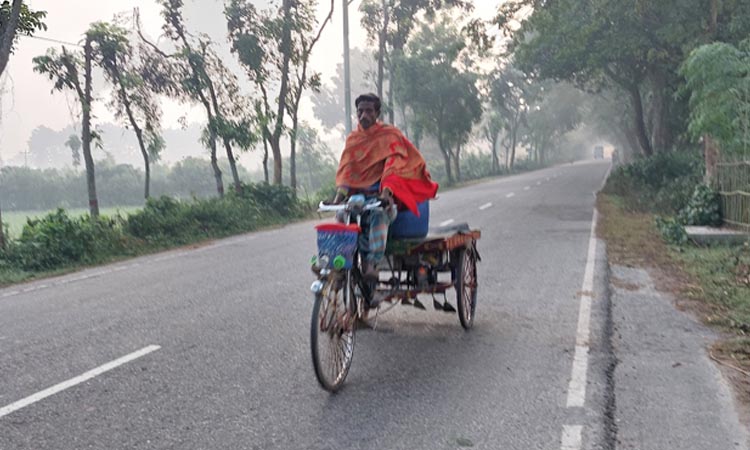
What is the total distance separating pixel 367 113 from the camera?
214 inches

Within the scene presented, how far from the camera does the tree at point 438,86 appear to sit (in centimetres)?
3647

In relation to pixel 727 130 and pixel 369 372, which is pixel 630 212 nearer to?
pixel 727 130

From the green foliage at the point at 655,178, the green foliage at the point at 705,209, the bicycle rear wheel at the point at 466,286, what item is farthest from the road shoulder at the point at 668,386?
the green foliage at the point at 655,178

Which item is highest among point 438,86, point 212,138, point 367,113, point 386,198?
point 438,86

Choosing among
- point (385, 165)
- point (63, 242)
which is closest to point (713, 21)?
point (385, 165)

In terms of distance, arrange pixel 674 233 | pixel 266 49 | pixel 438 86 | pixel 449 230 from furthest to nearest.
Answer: pixel 438 86 → pixel 266 49 → pixel 674 233 → pixel 449 230

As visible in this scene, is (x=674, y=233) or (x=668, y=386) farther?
(x=674, y=233)

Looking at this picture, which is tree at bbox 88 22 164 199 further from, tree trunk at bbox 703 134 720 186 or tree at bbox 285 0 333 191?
tree trunk at bbox 703 134 720 186

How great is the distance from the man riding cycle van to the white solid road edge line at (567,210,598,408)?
5.51 feet

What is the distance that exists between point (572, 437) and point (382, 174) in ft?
8.65

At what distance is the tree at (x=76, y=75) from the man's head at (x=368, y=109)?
441 inches

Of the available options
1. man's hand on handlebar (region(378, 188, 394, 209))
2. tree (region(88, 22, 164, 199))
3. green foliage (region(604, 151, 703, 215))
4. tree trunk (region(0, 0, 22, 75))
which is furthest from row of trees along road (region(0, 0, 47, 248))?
green foliage (region(604, 151, 703, 215))

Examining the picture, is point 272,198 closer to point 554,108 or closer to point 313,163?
point 313,163

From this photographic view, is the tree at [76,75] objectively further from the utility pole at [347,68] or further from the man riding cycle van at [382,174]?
the man riding cycle van at [382,174]
